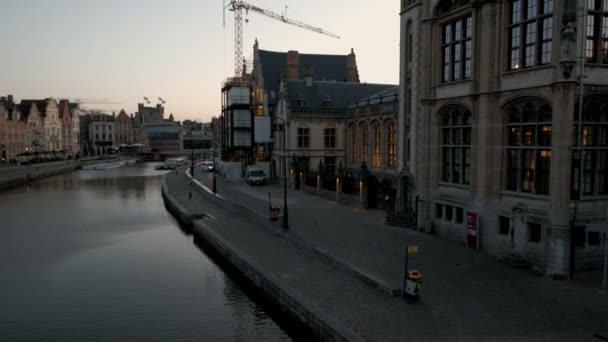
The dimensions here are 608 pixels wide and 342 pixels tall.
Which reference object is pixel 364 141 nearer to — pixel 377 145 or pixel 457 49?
pixel 377 145

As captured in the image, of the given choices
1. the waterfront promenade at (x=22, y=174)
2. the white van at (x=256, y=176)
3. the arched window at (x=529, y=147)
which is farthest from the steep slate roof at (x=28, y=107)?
the arched window at (x=529, y=147)

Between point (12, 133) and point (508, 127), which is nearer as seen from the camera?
point (508, 127)

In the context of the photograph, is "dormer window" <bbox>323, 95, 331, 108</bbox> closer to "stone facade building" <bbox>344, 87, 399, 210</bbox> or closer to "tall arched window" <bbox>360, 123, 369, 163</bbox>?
"stone facade building" <bbox>344, 87, 399, 210</bbox>

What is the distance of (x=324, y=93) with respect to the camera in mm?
59062

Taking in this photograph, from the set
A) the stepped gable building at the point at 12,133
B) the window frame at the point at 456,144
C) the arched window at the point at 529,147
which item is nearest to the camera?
the arched window at the point at 529,147

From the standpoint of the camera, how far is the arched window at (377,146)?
45856 mm

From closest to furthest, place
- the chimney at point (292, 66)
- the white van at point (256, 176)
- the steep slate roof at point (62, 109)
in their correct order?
the white van at point (256, 176), the chimney at point (292, 66), the steep slate roof at point (62, 109)

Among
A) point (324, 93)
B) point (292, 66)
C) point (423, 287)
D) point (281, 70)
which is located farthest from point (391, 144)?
point (423, 287)

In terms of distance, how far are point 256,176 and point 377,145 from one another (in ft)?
54.0

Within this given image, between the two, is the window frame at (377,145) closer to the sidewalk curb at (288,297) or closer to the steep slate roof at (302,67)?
the sidewalk curb at (288,297)

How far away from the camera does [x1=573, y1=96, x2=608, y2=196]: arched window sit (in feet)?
62.4

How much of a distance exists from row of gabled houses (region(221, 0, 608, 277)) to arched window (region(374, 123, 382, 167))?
1353 centimetres

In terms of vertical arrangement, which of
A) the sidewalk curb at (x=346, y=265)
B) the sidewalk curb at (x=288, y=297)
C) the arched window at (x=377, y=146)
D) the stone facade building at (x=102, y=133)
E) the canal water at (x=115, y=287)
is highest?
the stone facade building at (x=102, y=133)

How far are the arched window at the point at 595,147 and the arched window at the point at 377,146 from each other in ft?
87.2
